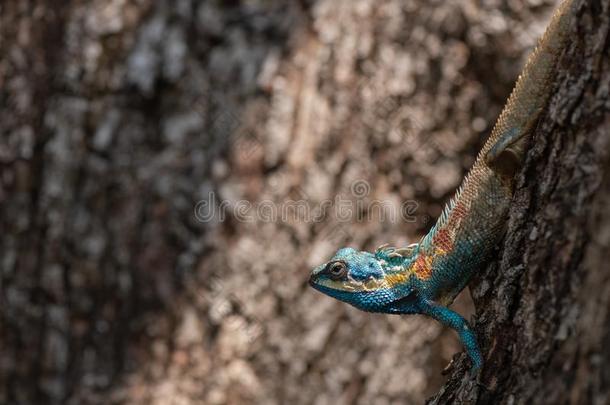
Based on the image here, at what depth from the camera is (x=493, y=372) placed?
209 cm

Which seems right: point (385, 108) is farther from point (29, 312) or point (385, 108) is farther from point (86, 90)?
point (29, 312)

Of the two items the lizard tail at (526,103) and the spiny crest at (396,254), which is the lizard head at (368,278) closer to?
the spiny crest at (396,254)

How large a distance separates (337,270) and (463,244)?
18.4 inches

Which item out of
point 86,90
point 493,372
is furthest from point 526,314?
point 86,90

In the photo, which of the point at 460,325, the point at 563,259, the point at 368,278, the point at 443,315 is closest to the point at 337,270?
the point at 368,278

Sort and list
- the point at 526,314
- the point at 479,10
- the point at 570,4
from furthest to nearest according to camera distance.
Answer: the point at 479,10 < the point at 570,4 < the point at 526,314

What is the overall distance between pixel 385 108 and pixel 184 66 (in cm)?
115

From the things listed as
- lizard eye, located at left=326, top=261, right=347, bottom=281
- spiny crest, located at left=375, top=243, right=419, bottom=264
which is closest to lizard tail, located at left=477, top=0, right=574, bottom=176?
spiny crest, located at left=375, top=243, right=419, bottom=264

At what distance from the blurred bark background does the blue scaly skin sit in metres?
1.80

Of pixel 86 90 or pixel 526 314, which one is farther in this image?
pixel 86 90

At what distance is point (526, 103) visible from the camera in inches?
92.8

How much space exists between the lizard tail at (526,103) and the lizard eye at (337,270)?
23.6 inches

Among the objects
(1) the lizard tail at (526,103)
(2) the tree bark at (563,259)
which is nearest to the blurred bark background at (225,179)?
(1) the lizard tail at (526,103)

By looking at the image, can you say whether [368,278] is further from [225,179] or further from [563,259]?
[225,179]
